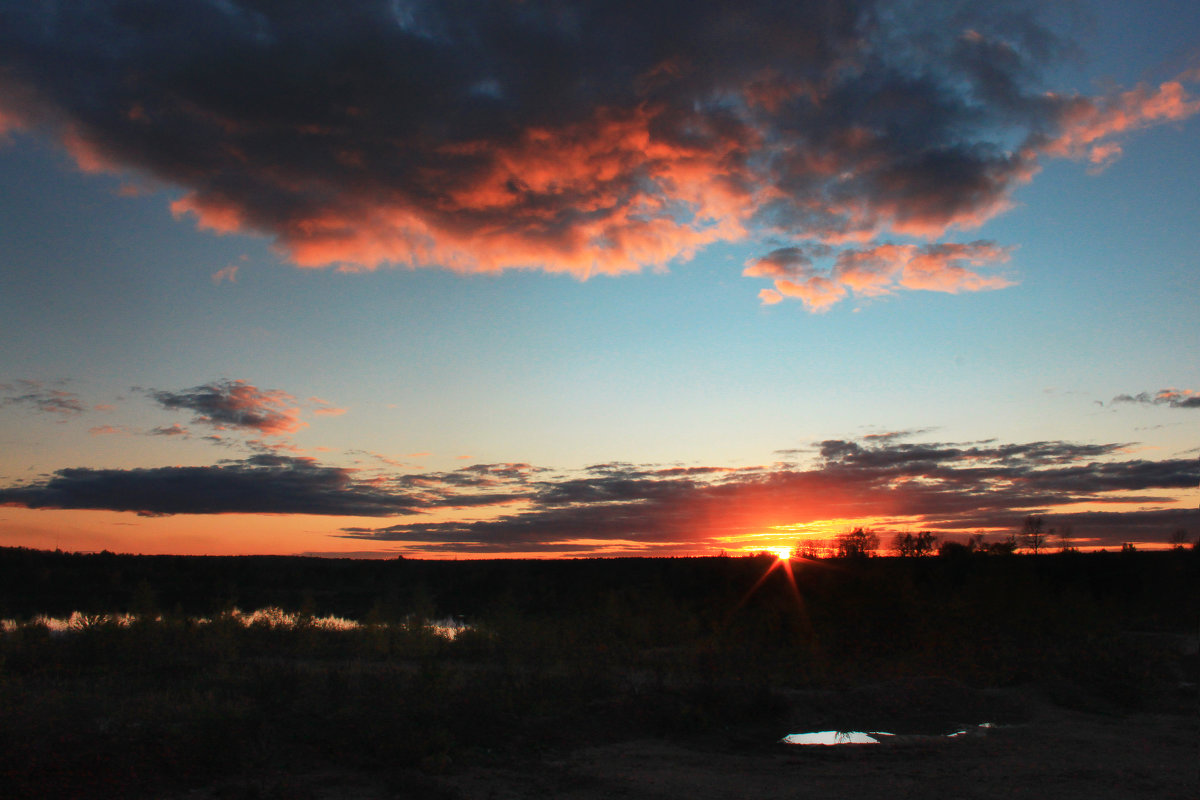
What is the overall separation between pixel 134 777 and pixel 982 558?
44.0 m

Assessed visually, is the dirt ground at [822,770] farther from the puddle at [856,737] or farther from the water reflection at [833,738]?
the water reflection at [833,738]

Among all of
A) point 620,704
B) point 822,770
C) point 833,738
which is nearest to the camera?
point 822,770

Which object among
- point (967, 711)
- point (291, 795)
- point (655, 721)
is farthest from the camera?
point (967, 711)

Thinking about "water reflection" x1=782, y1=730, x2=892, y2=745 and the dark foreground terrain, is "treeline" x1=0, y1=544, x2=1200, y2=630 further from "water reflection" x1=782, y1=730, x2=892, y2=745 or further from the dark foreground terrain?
"water reflection" x1=782, y1=730, x2=892, y2=745

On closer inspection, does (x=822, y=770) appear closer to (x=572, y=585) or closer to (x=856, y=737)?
(x=856, y=737)

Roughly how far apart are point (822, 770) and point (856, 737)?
8.53ft

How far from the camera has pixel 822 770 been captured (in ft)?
32.3

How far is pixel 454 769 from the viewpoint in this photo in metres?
9.53

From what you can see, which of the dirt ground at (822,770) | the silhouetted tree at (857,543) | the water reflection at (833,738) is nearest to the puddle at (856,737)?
the water reflection at (833,738)

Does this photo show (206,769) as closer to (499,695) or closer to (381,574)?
(499,695)

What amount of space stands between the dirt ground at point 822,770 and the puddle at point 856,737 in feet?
0.40

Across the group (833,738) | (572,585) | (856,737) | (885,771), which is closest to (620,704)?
(833,738)

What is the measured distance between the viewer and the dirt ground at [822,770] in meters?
8.64

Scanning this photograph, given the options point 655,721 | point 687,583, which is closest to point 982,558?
point 687,583
